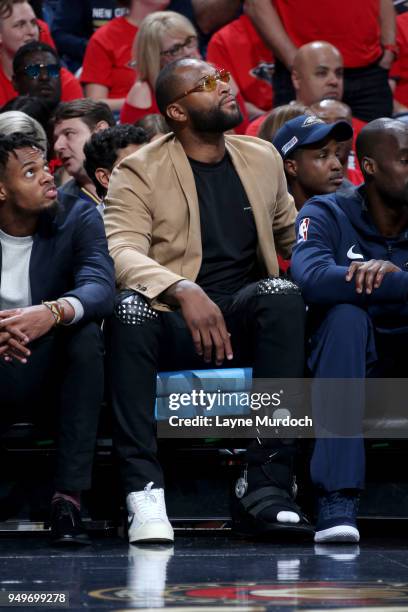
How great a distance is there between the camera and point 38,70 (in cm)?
579

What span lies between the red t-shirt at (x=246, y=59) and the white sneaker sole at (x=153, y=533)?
3.57m

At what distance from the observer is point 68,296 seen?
366 cm

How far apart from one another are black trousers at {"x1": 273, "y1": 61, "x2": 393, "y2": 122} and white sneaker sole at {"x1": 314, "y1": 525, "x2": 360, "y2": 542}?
321 centimetres

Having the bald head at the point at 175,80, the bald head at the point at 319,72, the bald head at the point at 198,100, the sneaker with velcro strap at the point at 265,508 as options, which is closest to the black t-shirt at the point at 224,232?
the bald head at the point at 198,100

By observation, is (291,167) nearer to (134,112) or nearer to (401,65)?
(134,112)

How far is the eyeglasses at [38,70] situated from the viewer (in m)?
5.77

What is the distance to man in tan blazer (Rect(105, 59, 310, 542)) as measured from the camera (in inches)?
143

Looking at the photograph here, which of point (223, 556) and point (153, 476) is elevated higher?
point (153, 476)

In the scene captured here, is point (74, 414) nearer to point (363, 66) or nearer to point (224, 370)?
point (224, 370)

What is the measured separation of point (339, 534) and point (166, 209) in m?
1.25

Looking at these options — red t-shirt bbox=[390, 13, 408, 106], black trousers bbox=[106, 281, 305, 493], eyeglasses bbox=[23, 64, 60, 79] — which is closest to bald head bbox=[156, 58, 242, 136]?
black trousers bbox=[106, 281, 305, 493]

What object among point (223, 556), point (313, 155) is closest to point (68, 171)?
point (313, 155)

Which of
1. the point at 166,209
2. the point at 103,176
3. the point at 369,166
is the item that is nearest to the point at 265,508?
the point at 166,209

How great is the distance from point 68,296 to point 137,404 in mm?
393
